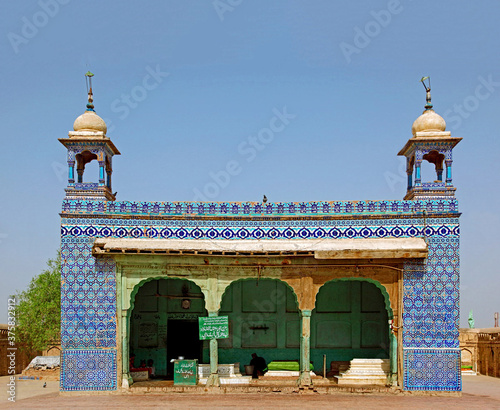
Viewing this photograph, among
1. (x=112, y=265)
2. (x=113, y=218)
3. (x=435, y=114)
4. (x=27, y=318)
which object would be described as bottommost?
(x=27, y=318)

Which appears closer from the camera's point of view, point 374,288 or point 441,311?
point 441,311

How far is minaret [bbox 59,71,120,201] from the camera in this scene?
16.5m

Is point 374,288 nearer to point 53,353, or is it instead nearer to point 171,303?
point 171,303

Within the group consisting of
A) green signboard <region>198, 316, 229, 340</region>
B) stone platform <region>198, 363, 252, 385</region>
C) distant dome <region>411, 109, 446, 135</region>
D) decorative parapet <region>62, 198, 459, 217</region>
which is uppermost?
distant dome <region>411, 109, 446, 135</region>

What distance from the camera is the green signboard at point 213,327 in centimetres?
1599

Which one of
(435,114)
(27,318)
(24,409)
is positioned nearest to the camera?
(24,409)

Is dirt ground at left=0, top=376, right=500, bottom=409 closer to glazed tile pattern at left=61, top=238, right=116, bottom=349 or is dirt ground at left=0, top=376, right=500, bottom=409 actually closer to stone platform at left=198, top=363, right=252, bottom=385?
stone platform at left=198, top=363, right=252, bottom=385

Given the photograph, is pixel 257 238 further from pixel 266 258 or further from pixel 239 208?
pixel 239 208

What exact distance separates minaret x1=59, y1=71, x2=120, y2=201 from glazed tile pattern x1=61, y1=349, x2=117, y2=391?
4238 millimetres

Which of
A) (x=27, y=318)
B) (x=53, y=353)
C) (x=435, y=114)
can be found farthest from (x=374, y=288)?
(x=53, y=353)

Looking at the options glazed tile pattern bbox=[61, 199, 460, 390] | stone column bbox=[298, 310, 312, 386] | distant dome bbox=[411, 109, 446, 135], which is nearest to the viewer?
glazed tile pattern bbox=[61, 199, 460, 390]

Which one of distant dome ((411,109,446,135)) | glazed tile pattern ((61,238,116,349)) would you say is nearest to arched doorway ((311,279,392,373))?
distant dome ((411,109,446,135))

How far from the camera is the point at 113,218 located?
16.1 meters

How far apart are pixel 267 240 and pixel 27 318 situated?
17.5 meters
